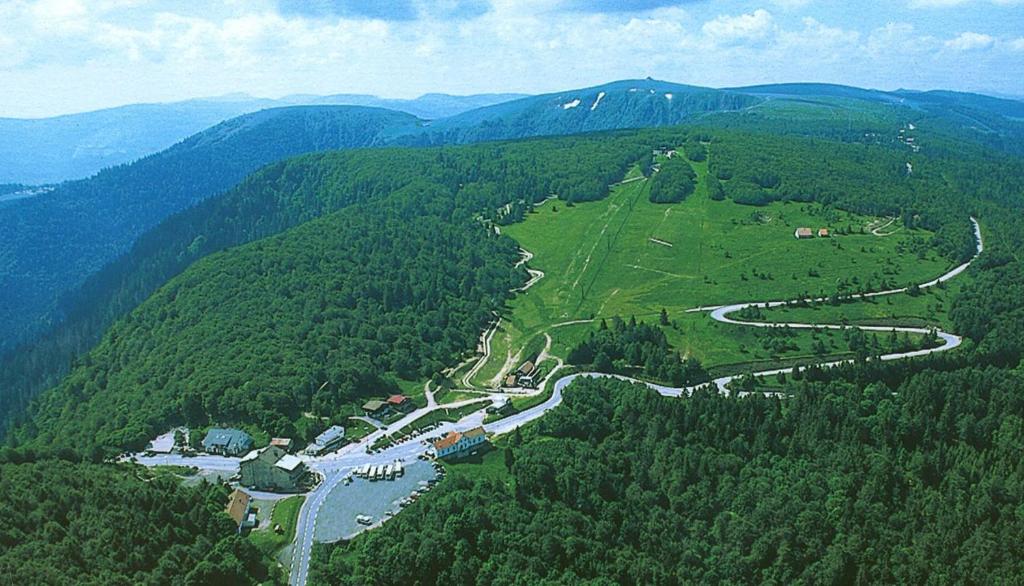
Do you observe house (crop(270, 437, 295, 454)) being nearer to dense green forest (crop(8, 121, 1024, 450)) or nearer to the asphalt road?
the asphalt road

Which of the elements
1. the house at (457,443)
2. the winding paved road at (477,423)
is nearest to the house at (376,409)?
the winding paved road at (477,423)

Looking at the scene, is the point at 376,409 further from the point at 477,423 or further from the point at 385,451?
the point at 477,423

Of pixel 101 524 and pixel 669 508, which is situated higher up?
pixel 101 524

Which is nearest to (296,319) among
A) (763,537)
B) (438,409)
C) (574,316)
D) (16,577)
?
(438,409)

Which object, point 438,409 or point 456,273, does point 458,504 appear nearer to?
point 438,409

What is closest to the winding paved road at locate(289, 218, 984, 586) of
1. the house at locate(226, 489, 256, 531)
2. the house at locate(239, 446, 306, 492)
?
the house at locate(239, 446, 306, 492)

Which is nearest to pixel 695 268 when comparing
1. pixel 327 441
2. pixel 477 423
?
pixel 477 423
